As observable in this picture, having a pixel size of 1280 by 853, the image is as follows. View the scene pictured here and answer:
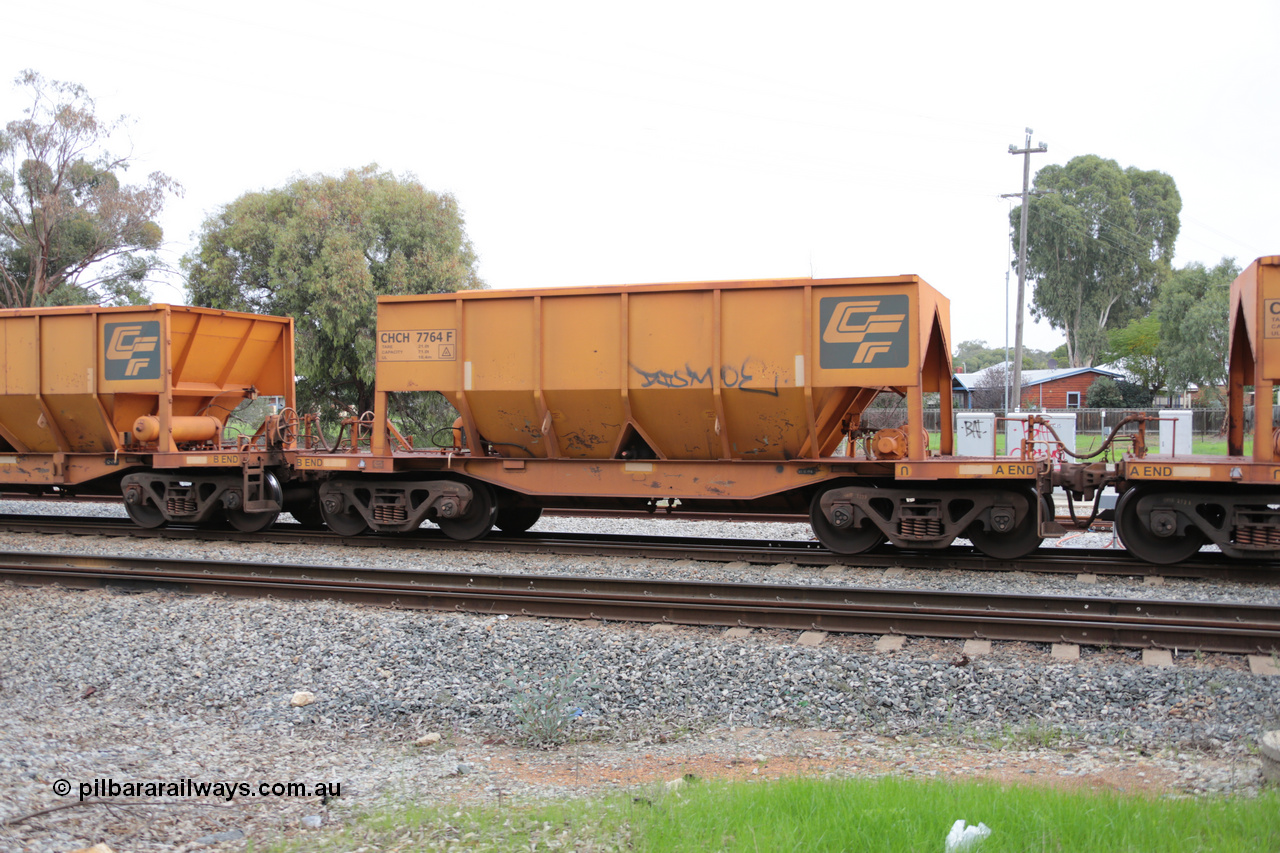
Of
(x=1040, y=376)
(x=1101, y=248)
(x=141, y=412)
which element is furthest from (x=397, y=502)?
(x=1101, y=248)

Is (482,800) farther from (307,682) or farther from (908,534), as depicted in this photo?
(908,534)

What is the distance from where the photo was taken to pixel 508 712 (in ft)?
17.9

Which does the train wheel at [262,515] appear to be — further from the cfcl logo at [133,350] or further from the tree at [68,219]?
the tree at [68,219]

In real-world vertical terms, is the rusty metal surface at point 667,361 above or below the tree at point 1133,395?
below

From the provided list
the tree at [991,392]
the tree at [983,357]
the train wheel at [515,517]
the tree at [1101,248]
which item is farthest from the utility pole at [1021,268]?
the tree at [983,357]

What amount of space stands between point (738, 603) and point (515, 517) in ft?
18.1

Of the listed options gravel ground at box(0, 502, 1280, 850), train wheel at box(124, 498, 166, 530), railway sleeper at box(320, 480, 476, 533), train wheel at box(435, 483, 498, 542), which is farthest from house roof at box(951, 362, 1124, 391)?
gravel ground at box(0, 502, 1280, 850)

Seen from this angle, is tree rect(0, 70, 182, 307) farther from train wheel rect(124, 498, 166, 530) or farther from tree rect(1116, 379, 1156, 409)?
tree rect(1116, 379, 1156, 409)

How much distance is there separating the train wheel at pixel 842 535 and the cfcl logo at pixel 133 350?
31.7 feet

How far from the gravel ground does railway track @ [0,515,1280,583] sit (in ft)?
10.0

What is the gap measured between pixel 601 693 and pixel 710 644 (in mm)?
1198

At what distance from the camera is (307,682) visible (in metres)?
6.00

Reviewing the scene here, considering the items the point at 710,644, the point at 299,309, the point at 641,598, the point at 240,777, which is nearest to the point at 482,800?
the point at 240,777

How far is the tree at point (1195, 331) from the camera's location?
47969mm
